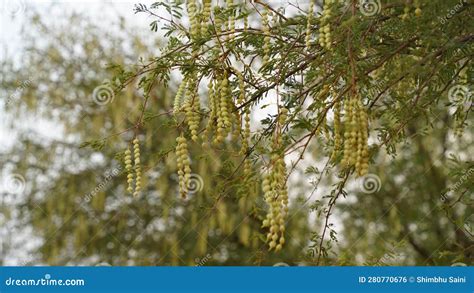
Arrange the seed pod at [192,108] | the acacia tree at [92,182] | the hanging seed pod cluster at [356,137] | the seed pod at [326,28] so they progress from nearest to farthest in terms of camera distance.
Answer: the hanging seed pod cluster at [356,137] < the seed pod at [326,28] < the seed pod at [192,108] < the acacia tree at [92,182]

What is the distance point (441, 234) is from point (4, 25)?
458cm

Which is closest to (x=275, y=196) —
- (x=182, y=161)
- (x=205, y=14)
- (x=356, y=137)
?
(x=356, y=137)

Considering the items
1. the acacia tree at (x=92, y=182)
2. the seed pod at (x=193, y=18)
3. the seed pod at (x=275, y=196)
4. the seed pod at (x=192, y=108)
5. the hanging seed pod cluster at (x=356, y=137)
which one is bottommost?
the seed pod at (x=275, y=196)

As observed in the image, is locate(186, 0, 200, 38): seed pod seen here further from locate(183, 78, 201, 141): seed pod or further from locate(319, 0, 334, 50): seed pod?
locate(319, 0, 334, 50): seed pod

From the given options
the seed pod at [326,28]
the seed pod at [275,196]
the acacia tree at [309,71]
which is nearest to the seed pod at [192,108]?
the acacia tree at [309,71]

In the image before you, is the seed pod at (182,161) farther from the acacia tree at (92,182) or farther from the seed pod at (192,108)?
the acacia tree at (92,182)

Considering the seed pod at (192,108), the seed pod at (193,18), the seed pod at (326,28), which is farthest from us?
the seed pod at (193,18)

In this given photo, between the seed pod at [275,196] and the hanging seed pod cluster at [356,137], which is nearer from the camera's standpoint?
the seed pod at [275,196]

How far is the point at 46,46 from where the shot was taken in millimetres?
7402

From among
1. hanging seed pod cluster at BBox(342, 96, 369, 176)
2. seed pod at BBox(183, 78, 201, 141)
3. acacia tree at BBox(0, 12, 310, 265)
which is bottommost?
hanging seed pod cluster at BBox(342, 96, 369, 176)

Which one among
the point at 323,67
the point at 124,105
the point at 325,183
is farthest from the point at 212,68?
the point at 124,105

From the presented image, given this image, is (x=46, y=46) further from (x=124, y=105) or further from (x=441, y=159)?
(x=441, y=159)

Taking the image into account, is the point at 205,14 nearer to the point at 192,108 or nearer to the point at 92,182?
the point at 192,108

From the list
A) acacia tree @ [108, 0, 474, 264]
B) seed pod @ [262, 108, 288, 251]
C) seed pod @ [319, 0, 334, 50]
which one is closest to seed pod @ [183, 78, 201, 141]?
acacia tree @ [108, 0, 474, 264]
